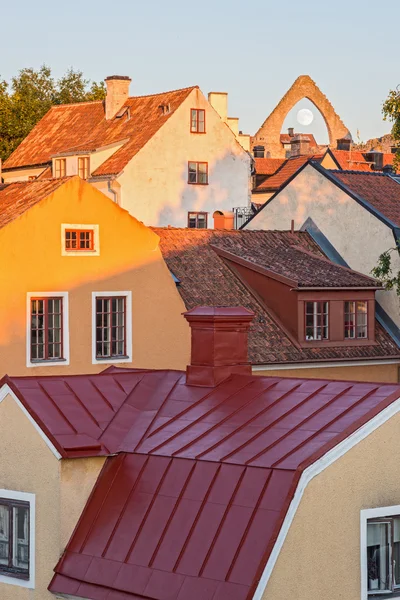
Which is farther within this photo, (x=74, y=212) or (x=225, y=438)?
(x=74, y=212)

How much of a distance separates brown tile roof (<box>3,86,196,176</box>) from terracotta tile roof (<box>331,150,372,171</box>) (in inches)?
337

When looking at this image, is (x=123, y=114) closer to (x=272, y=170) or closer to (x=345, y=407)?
(x=272, y=170)

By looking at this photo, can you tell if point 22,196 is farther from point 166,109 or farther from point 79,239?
point 166,109

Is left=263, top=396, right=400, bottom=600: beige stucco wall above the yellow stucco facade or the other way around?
the other way around

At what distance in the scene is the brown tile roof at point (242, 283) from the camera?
35656 millimetres

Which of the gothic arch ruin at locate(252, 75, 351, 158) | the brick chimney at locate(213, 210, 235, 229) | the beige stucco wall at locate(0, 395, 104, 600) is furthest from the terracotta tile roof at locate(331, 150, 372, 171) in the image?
the beige stucco wall at locate(0, 395, 104, 600)

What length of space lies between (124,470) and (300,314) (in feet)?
68.1

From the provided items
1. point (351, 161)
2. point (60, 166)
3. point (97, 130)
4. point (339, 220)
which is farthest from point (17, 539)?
point (351, 161)

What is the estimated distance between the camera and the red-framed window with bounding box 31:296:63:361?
32.8m

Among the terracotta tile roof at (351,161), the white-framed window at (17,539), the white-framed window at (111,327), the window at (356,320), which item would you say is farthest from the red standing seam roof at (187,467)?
the terracotta tile roof at (351,161)

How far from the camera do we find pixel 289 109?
114 meters

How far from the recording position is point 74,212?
33.3 m

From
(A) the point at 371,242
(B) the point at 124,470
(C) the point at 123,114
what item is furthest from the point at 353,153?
(B) the point at 124,470

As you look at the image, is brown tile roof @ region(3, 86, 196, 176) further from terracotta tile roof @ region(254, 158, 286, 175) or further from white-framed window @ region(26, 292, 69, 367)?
white-framed window @ region(26, 292, 69, 367)
